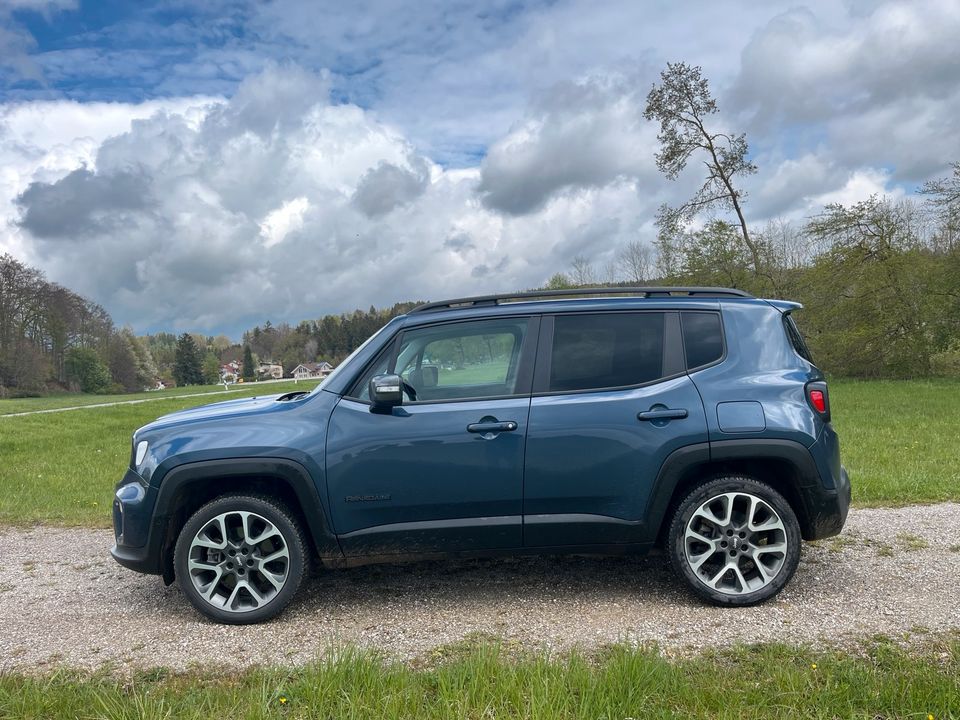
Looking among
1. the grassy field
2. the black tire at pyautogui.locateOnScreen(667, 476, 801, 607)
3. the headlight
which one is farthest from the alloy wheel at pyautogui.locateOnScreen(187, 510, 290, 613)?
the grassy field

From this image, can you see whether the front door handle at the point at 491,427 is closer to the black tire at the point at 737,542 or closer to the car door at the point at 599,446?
the car door at the point at 599,446

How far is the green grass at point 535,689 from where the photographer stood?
2895 mm

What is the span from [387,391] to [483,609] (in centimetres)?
141

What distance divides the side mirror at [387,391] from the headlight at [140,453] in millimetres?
1416

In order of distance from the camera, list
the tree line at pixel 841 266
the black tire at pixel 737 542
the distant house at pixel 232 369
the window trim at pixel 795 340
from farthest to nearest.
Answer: the distant house at pixel 232 369, the tree line at pixel 841 266, the window trim at pixel 795 340, the black tire at pixel 737 542

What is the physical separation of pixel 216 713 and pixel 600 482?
2.24 meters

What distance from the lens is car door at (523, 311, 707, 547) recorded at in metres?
4.18

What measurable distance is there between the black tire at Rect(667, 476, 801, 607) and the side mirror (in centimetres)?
175

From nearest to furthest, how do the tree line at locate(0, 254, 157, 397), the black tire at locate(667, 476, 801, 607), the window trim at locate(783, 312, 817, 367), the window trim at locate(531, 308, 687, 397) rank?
the black tire at locate(667, 476, 801, 607)
the window trim at locate(531, 308, 687, 397)
the window trim at locate(783, 312, 817, 367)
the tree line at locate(0, 254, 157, 397)

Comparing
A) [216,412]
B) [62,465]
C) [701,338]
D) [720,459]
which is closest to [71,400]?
[62,465]

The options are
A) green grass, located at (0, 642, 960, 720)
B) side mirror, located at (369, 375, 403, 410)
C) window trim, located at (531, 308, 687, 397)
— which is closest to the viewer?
green grass, located at (0, 642, 960, 720)

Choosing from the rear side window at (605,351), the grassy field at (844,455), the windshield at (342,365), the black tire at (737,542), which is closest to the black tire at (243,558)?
the windshield at (342,365)

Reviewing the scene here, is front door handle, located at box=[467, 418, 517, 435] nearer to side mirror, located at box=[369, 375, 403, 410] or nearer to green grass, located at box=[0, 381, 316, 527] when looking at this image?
side mirror, located at box=[369, 375, 403, 410]

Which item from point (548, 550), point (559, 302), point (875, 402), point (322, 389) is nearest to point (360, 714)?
point (548, 550)
